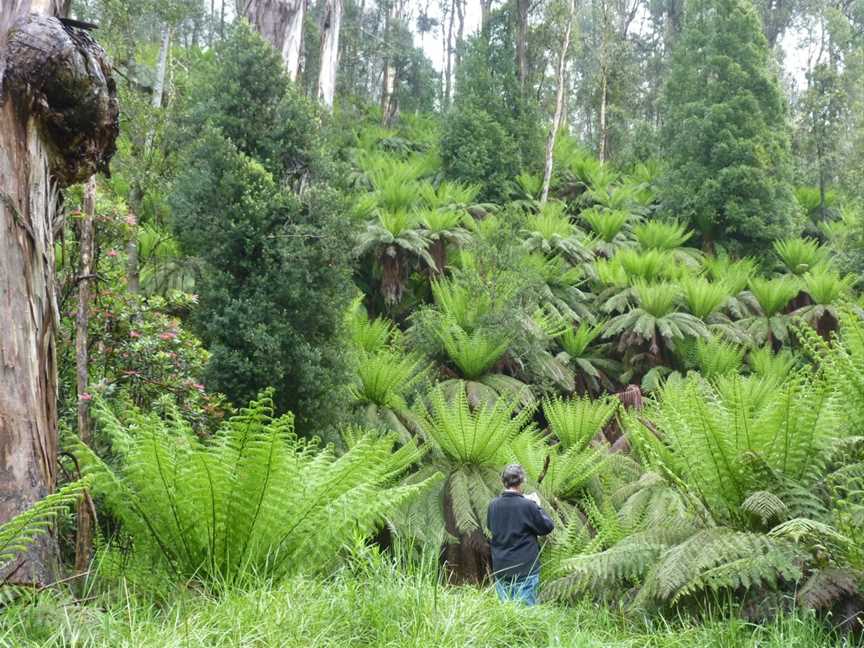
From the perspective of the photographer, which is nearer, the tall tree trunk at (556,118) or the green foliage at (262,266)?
the green foliage at (262,266)

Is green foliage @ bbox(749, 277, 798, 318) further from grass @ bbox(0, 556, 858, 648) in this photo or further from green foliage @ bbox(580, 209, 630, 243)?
grass @ bbox(0, 556, 858, 648)

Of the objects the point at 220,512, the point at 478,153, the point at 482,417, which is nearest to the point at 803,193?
the point at 478,153

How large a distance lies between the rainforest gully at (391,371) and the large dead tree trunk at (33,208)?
0.01 m

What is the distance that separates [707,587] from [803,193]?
56.5 ft

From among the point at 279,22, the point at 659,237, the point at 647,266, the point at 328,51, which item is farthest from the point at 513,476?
the point at 659,237

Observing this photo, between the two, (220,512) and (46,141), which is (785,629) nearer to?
(220,512)

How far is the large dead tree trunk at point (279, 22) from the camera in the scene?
8.80m

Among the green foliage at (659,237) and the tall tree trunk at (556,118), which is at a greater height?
the tall tree trunk at (556,118)

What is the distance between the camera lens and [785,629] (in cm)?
281

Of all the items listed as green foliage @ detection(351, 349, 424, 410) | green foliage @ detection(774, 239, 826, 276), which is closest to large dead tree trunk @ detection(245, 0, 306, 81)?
green foliage @ detection(351, 349, 424, 410)

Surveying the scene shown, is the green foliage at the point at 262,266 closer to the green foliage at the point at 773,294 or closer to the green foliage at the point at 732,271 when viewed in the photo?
the green foliage at the point at 732,271

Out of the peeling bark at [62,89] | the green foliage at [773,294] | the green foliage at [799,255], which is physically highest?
the green foliage at [799,255]

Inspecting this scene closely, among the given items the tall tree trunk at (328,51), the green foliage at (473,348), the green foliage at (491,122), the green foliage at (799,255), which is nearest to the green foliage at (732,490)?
the green foliage at (473,348)

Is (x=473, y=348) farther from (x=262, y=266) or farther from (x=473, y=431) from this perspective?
(x=262, y=266)
